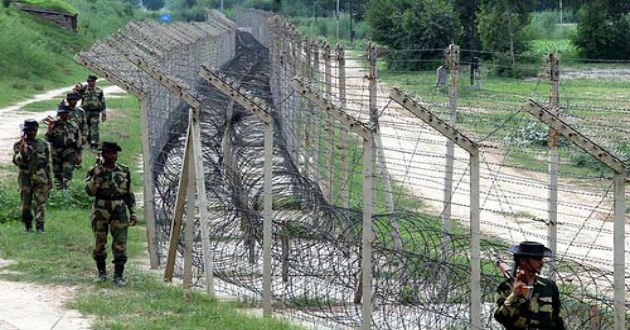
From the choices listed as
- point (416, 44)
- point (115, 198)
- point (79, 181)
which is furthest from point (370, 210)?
point (416, 44)

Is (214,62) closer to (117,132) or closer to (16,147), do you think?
(117,132)

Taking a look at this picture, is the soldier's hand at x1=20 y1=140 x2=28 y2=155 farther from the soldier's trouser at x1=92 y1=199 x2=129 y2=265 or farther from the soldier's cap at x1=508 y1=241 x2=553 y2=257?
the soldier's cap at x1=508 y1=241 x2=553 y2=257

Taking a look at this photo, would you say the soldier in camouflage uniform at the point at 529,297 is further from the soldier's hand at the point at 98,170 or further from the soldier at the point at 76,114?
the soldier at the point at 76,114

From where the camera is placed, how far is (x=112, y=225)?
11367mm

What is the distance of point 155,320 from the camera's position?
31.7 ft

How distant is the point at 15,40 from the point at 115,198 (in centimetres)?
3219

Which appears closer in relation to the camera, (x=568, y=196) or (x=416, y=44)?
(x=568, y=196)

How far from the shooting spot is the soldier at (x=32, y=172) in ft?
46.0

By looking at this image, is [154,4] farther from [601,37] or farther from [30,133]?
[30,133]

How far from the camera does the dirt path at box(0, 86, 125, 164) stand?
23.2 meters

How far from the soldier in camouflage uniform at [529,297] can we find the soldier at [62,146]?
1111cm

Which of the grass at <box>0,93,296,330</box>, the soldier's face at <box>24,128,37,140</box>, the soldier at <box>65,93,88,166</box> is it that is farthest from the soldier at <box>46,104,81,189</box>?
the soldier's face at <box>24,128,37,140</box>

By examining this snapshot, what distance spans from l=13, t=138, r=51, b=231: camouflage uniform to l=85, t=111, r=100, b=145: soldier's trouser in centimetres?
743

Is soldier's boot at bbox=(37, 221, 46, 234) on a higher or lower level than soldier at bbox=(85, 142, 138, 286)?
lower
